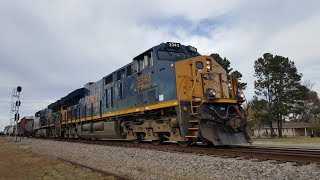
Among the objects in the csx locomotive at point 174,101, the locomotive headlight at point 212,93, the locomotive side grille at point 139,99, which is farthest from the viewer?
the locomotive side grille at point 139,99

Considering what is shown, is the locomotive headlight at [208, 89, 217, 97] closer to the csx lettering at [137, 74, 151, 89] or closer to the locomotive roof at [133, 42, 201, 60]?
the locomotive roof at [133, 42, 201, 60]

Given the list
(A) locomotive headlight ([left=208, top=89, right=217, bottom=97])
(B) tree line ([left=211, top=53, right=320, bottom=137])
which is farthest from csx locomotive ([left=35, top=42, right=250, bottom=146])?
(B) tree line ([left=211, top=53, right=320, bottom=137])

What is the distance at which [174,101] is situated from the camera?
1264 cm

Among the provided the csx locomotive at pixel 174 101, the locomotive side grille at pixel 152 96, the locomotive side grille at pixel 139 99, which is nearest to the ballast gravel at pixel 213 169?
the csx locomotive at pixel 174 101

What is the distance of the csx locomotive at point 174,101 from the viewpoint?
12008 millimetres

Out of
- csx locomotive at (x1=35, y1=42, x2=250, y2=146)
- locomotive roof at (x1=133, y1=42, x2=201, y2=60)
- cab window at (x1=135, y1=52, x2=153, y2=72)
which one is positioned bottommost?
csx locomotive at (x1=35, y1=42, x2=250, y2=146)

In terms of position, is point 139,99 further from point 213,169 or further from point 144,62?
point 213,169

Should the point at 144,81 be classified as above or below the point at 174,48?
below

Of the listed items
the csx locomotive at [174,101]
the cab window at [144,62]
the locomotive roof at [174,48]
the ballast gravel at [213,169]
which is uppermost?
the locomotive roof at [174,48]

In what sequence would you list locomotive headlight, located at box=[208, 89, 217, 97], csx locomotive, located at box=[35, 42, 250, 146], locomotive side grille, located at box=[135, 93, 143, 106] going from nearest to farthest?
csx locomotive, located at box=[35, 42, 250, 146] → locomotive headlight, located at box=[208, 89, 217, 97] → locomotive side grille, located at box=[135, 93, 143, 106]

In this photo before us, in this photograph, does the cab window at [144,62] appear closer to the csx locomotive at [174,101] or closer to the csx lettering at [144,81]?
the csx locomotive at [174,101]

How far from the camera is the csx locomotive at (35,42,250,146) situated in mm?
12008

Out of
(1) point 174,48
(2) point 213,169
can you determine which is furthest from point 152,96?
(2) point 213,169

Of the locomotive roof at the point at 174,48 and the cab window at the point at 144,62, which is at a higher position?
the locomotive roof at the point at 174,48
